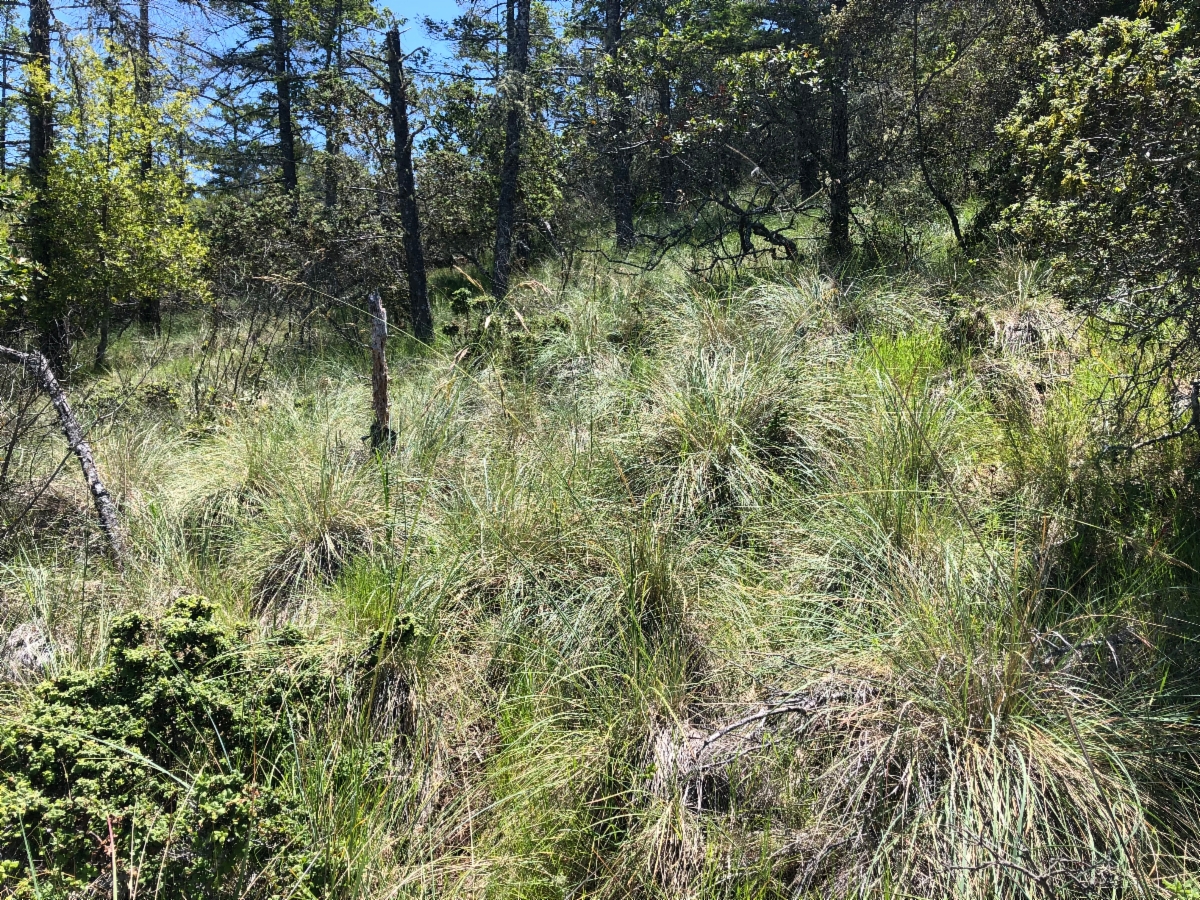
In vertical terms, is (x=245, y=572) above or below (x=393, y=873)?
above

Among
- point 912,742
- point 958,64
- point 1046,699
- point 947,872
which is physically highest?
point 958,64

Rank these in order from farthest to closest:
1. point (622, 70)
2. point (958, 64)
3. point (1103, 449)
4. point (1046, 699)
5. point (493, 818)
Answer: point (622, 70) < point (958, 64) < point (1103, 449) < point (493, 818) < point (1046, 699)

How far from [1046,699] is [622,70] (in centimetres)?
827

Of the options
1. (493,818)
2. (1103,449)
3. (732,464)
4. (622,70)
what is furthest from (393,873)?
(622,70)

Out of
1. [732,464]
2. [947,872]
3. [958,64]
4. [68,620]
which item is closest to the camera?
[947,872]

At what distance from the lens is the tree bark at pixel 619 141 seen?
28.5 ft

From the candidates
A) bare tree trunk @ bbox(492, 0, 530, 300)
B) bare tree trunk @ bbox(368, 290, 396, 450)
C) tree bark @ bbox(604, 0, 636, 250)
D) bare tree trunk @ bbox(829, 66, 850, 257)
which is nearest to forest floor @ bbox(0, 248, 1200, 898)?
bare tree trunk @ bbox(368, 290, 396, 450)

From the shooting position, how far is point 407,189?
1016 cm

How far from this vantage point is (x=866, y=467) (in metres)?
3.37

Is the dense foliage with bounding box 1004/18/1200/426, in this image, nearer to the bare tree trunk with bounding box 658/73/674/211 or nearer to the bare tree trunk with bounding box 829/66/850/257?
the bare tree trunk with bounding box 829/66/850/257

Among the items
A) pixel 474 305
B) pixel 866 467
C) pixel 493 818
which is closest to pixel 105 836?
pixel 493 818

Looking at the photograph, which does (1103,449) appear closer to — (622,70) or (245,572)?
(245,572)

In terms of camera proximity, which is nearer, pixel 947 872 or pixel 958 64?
pixel 947 872

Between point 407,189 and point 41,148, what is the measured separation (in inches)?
237
